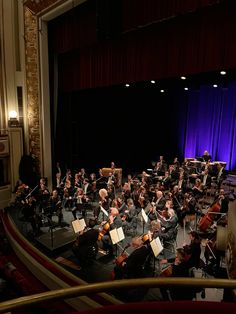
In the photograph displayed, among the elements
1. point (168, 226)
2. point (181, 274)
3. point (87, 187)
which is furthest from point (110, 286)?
point (87, 187)

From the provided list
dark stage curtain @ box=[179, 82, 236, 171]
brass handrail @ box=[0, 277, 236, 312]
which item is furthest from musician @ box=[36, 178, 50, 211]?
dark stage curtain @ box=[179, 82, 236, 171]

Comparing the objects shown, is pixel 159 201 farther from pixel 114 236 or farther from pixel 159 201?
pixel 114 236

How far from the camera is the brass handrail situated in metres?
1.23

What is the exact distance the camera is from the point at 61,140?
1276 centimetres

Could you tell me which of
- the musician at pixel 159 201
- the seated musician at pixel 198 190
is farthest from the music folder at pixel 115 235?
the seated musician at pixel 198 190

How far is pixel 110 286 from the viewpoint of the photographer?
1284mm

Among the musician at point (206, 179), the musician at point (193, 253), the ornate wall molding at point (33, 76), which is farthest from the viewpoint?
the ornate wall molding at point (33, 76)

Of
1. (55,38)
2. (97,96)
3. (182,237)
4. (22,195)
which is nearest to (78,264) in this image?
(182,237)

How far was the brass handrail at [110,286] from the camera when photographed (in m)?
1.23

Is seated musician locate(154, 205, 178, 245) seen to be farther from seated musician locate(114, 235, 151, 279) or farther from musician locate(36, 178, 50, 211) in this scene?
musician locate(36, 178, 50, 211)

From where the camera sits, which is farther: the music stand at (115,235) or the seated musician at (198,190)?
the seated musician at (198,190)

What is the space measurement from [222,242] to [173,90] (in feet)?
40.9

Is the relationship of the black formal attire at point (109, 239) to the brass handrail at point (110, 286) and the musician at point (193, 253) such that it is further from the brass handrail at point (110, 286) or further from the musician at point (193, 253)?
the brass handrail at point (110, 286)

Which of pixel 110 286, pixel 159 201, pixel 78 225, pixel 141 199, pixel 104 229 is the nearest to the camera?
pixel 110 286
